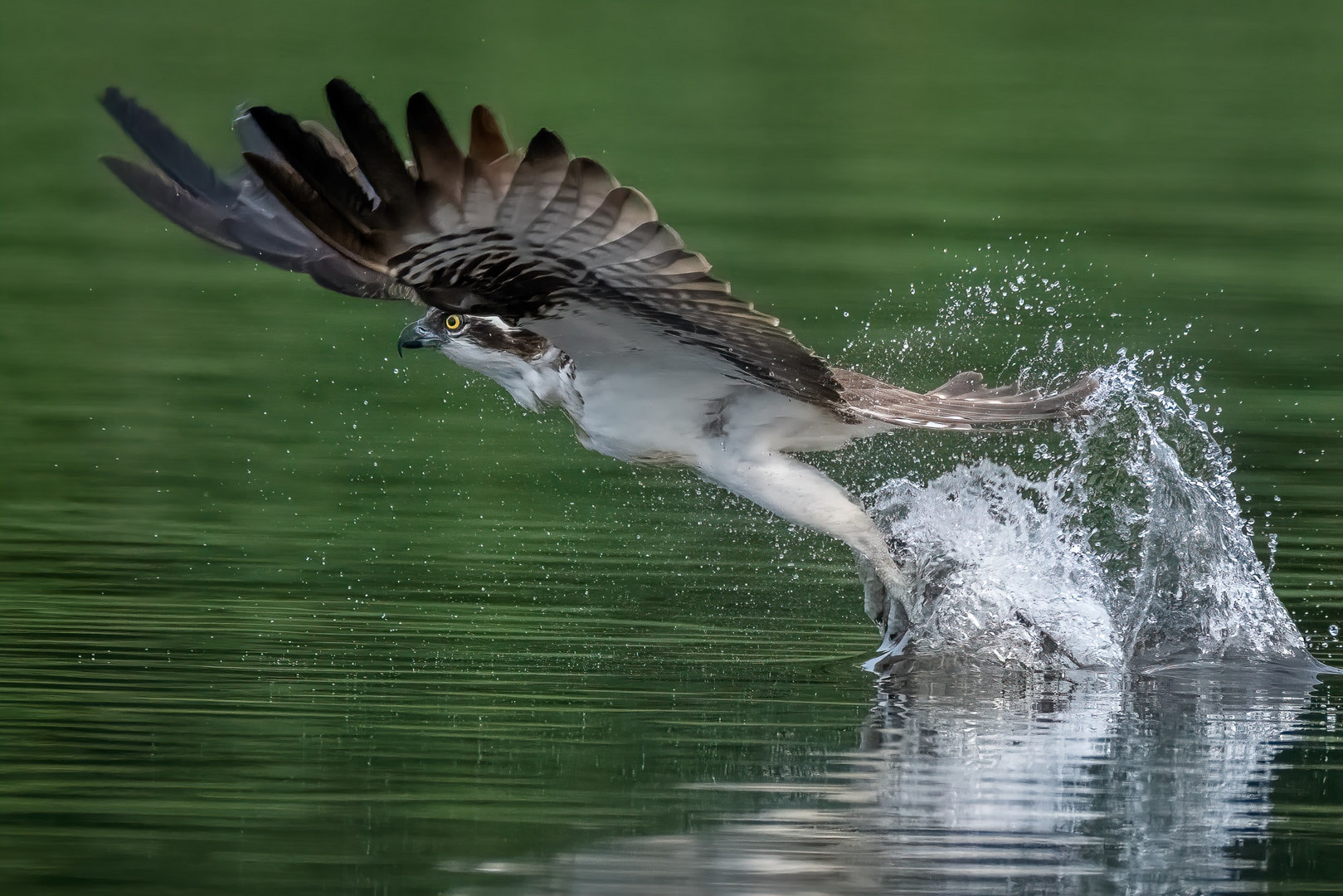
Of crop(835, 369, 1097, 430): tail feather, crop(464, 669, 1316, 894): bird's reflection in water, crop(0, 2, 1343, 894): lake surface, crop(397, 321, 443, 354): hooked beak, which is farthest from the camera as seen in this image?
crop(835, 369, 1097, 430): tail feather

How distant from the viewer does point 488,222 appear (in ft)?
19.7

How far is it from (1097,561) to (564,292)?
92.8 inches

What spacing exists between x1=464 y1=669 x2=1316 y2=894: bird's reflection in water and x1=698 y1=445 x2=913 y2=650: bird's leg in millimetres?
854

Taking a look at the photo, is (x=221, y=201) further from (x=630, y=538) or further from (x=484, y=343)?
(x=630, y=538)

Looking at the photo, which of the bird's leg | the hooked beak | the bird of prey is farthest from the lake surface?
the hooked beak

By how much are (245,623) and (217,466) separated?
2488 mm

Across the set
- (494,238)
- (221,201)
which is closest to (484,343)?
(221,201)

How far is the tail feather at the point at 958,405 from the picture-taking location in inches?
299

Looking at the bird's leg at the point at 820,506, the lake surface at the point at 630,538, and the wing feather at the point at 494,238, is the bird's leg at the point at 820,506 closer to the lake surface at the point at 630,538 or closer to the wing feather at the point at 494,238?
the lake surface at the point at 630,538

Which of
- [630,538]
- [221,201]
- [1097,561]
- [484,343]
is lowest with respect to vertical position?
[1097,561]

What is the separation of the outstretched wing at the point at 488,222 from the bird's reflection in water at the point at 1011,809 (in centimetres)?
131

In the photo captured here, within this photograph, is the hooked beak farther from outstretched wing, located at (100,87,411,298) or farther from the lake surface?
the lake surface

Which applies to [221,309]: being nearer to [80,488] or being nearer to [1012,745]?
[80,488]

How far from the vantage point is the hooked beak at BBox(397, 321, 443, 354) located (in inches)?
294
